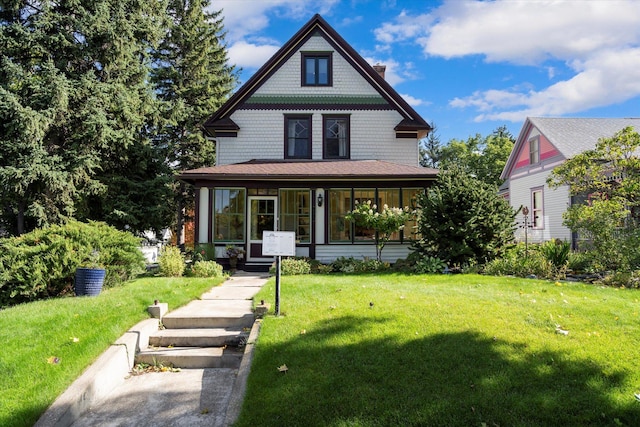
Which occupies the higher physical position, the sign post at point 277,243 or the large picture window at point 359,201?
the large picture window at point 359,201

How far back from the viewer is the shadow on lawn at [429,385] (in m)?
3.19

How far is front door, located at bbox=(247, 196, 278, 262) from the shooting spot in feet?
42.5

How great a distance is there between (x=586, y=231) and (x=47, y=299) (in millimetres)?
12123

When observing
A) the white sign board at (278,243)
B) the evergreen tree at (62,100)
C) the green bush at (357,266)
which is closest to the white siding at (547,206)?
the green bush at (357,266)

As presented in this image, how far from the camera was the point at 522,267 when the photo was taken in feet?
30.6

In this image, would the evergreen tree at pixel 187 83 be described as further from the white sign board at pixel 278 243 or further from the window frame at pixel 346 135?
the white sign board at pixel 278 243

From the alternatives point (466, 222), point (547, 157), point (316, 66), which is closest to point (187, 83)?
point (316, 66)

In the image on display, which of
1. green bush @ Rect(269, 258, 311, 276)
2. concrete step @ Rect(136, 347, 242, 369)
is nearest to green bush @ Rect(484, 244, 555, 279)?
green bush @ Rect(269, 258, 311, 276)

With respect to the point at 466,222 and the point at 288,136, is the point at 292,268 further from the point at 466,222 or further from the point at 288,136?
the point at 288,136

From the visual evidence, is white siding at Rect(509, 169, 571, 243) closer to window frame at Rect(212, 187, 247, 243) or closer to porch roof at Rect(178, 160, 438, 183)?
porch roof at Rect(178, 160, 438, 183)

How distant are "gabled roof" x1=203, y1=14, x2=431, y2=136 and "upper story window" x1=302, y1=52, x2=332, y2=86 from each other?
517 mm

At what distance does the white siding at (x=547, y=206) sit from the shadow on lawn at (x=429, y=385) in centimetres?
1523

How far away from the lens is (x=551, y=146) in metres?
19.8

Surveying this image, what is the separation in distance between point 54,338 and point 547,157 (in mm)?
22037
